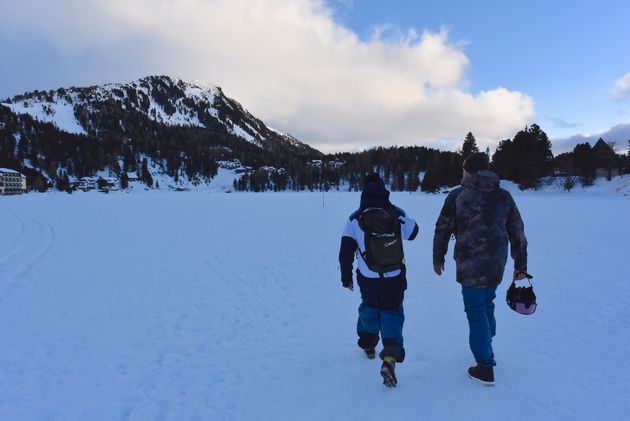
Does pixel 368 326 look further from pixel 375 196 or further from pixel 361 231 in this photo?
pixel 375 196

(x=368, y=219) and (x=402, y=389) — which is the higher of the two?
(x=368, y=219)

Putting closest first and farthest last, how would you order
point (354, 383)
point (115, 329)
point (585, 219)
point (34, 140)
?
point (354, 383) < point (115, 329) < point (585, 219) < point (34, 140)

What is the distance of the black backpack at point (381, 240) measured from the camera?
3.65 m

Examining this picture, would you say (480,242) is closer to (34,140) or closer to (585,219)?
(585,219)

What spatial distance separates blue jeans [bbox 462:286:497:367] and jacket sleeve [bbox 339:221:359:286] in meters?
1.20

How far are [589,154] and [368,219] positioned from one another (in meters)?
60.1

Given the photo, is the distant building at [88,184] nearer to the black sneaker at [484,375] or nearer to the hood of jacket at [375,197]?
the hood of jacket at [375,197]

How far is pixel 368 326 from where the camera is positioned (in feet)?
13.7

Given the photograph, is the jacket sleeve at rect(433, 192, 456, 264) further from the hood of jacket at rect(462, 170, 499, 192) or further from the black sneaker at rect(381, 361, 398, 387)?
the black sneaker at rect(381, 361, 398, 387)

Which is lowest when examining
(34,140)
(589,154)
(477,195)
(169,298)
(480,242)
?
(169,298)

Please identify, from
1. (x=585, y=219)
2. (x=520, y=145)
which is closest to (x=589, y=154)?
(x=520, y=145)

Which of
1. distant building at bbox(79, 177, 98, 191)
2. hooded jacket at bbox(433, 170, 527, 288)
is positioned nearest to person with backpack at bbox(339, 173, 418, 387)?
hooded jacket at bbox(433, 170, 527, 288)

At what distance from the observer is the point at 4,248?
11.9 metres

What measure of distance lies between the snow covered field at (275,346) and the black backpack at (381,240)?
Result: 127cm
